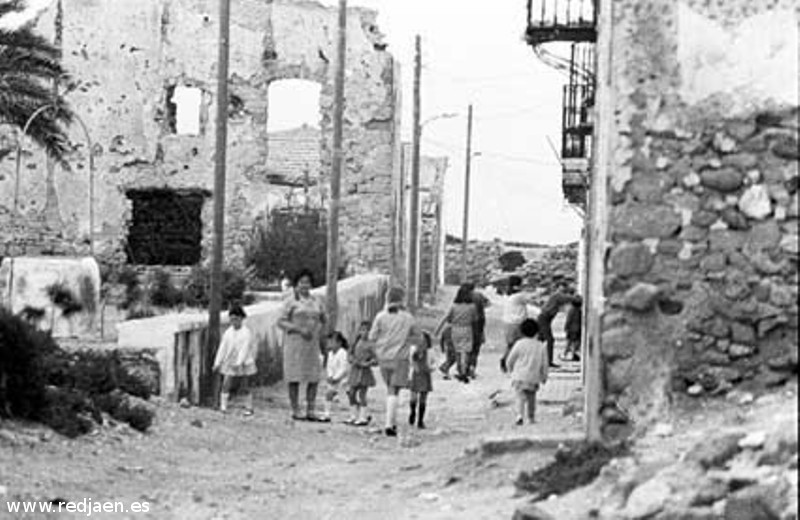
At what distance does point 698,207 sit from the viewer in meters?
9.63

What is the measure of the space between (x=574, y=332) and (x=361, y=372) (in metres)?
9.78

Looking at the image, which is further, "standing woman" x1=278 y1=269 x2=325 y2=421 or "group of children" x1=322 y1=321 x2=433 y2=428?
"standing woman" x1=278 y1=269 x2=325 y2=421

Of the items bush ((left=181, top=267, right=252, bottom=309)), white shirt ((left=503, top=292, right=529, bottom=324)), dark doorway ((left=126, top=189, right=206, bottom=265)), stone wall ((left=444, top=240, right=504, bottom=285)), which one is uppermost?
dark doorway ((left=126, top=189, right=206, bottom=265))

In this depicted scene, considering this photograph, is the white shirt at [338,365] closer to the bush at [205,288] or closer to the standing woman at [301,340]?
the standing woman at [301,340]

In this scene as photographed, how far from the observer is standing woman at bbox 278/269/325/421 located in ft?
50.3

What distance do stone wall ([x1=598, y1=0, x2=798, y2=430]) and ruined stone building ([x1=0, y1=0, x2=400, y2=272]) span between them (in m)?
23.6

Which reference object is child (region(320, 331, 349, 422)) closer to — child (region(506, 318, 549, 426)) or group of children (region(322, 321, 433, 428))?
group of children (region(322, 321, 433, 428))

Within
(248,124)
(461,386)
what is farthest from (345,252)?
(461,386)

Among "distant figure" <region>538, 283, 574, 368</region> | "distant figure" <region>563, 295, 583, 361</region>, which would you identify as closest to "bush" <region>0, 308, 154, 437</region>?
"distant figure" <region>538, 283, 574, 368</region>

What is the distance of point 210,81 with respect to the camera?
3328 centimetres

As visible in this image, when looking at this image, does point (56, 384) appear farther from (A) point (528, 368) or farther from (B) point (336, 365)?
(A) point (528, 368)

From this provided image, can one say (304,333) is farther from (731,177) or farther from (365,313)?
(365,313)

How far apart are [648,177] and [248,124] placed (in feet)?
78.8

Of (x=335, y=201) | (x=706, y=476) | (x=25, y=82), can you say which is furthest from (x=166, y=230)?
(x=706, y=476)
